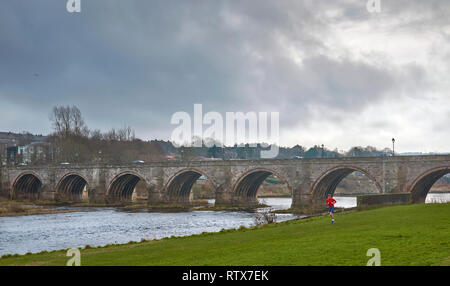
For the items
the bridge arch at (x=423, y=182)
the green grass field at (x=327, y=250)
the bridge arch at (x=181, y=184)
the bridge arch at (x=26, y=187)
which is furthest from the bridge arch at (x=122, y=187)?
the green grass field at (x=327, y=250)

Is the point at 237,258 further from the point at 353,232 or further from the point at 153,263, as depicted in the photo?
the point at 353,232

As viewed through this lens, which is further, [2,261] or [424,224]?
[2,261]

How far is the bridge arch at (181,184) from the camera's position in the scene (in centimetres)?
7747

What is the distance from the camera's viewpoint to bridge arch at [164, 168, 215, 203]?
77469 mm

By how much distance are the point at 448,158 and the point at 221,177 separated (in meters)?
32.4

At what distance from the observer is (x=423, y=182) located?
187 feet

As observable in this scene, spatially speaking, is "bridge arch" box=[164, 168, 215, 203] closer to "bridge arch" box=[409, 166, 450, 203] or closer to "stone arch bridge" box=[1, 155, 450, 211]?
"stone arch bridge" box=[1, 155, 450, 211]

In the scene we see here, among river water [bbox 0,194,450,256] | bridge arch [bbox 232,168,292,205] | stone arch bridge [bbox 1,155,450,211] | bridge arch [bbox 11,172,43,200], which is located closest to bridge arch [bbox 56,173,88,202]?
stone arch bridge [bbox 1,155,450,211]

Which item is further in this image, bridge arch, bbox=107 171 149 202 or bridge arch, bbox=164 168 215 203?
bridge arch, bbox=107 171 149 202

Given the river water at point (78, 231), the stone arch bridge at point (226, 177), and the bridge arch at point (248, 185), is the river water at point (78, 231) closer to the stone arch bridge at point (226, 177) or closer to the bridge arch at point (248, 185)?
the stone arch bridge at point (226, 177)

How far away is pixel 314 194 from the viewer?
210 ft
